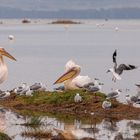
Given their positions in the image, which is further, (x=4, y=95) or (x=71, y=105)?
(x=4, y=95)

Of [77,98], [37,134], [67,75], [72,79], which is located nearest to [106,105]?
[77,98]

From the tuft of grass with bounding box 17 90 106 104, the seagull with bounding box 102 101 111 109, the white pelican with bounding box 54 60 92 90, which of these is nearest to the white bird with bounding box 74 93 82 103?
the tuft of grass with bounding box 17 90 106 104

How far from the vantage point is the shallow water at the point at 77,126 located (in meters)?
10.4

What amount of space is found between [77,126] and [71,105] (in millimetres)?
2018

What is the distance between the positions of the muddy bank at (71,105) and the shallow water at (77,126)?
0.49 m

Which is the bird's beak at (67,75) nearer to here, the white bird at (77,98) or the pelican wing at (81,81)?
the pelican wing at (81,81)

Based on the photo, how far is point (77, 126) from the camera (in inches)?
451

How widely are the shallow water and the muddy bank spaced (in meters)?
0.49

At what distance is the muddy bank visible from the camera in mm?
12883

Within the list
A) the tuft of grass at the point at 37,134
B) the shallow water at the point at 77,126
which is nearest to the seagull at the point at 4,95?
the shallow water at the point at 77,126

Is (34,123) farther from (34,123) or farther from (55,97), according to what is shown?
(55,97)

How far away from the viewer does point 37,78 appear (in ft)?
67.5

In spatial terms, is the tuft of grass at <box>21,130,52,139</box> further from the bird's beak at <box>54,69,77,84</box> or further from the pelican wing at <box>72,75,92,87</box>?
the bird's beak at <box>54,69,77,84</box>

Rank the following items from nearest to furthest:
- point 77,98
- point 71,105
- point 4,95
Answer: point 77,98 < point 71,105 < point 4,95
